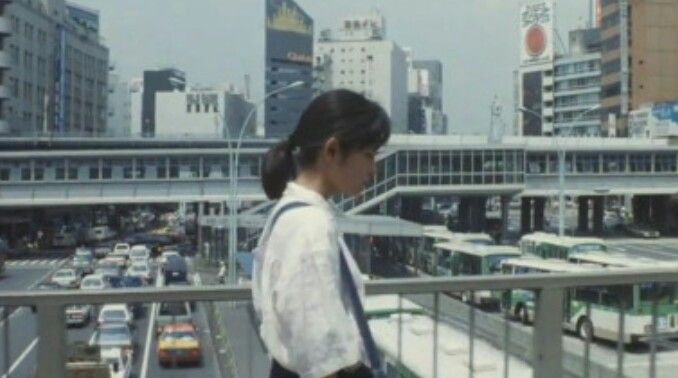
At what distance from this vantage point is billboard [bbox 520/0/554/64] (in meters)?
104

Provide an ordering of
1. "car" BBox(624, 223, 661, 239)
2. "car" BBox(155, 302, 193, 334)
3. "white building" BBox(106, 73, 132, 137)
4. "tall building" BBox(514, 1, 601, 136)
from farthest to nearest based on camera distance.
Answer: "white building" BBox(106, 73, 132, 137) < "tall building" BBox(514, 1, 601, 136) < "car" BBox(624, 223, 661, 239) < "car" BBox(155, 302, 193, 334)

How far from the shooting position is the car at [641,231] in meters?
56.0

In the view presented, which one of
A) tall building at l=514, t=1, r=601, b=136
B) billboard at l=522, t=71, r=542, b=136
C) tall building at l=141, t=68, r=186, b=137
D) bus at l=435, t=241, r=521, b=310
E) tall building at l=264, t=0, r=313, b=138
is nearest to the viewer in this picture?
bus at l=435, t=241, r=521, b=310

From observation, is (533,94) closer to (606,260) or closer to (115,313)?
(606,260)

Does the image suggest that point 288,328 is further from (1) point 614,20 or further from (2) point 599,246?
(1) point 614,20

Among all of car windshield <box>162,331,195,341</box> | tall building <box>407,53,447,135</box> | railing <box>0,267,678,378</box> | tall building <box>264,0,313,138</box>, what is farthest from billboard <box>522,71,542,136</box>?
car windshield <box>162,331,195,341</box>

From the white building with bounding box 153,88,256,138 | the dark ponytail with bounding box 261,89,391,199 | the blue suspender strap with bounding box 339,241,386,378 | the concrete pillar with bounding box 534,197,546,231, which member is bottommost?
the concrete pillar with bounding box 534,197,546,231

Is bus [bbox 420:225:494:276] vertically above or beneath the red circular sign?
beneath

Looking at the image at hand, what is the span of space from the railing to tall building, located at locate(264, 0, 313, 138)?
105m

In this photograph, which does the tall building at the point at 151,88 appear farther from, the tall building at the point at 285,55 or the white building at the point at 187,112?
the tall building at the point at 285,55

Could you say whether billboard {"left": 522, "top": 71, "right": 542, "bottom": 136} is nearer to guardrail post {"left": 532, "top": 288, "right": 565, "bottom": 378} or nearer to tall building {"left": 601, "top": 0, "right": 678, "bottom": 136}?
tall building {"left": 601, "top": 0, "right": 678, "bottom": 136}

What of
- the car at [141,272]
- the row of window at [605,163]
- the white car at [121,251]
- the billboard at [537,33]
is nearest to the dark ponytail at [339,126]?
the car at [141,272]

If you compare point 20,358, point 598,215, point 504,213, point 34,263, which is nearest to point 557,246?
point 504,213

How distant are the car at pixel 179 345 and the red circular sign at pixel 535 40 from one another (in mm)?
104252
